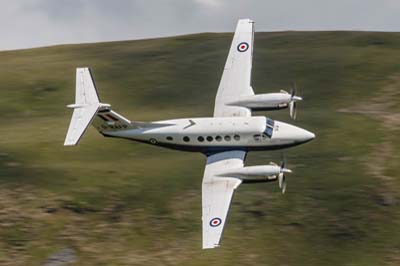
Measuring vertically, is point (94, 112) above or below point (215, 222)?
above

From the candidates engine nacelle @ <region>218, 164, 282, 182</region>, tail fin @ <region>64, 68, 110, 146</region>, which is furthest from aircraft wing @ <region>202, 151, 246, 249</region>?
tail fin @ <region>64, 68, 110, 146</region>

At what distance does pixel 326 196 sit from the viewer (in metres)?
67.2

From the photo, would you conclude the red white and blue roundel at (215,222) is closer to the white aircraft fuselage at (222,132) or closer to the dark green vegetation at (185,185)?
the white aircraft fuselage at (222,132)

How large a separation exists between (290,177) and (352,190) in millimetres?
5468

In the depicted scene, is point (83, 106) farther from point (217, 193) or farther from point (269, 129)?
point (269, 129)

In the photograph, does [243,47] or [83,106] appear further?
[243,47]

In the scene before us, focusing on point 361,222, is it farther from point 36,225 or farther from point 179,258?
point 36,225

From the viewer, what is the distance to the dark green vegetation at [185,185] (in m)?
61.8

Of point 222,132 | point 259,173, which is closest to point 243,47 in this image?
point 222,132

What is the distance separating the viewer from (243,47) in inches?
2744

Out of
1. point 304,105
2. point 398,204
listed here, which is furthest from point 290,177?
point 304,105

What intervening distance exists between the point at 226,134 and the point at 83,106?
34.8 feet

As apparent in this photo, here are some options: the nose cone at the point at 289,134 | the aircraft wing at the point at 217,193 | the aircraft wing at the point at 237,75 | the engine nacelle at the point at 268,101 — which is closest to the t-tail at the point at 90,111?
the aircraft wing at the point at 237,75

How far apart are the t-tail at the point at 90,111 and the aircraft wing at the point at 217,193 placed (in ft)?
26.1
